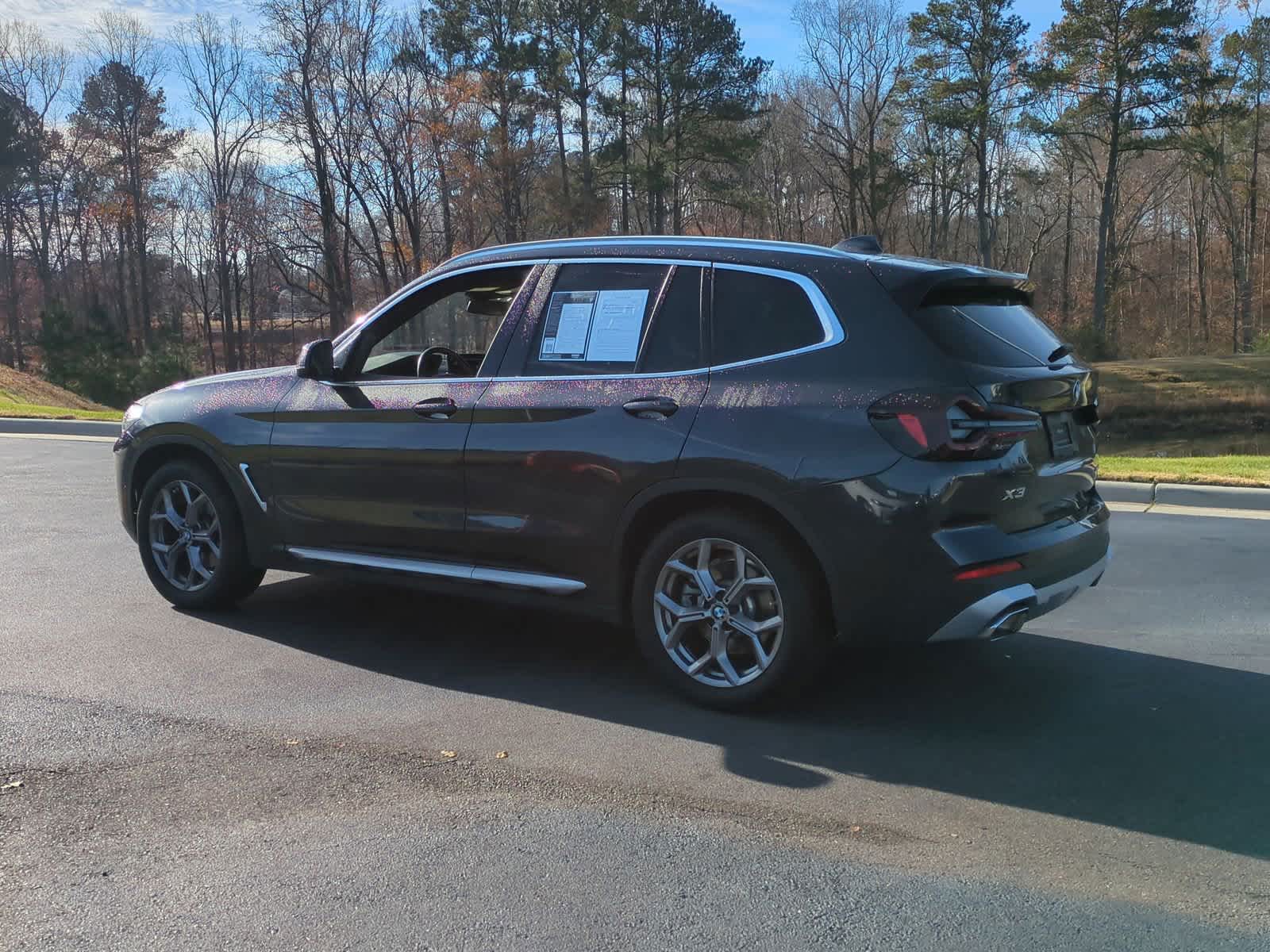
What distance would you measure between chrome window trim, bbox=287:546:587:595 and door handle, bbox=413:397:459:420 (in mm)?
674

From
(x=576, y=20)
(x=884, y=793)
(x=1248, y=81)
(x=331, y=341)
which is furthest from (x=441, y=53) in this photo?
(x=884, y=793)

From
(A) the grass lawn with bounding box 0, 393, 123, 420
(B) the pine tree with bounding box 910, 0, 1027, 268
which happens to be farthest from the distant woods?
(A) the grass lawn with bounding box 0, 393, 123, 420

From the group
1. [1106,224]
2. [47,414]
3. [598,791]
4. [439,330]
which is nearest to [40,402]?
[47,414]

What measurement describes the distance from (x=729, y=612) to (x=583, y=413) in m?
1.02

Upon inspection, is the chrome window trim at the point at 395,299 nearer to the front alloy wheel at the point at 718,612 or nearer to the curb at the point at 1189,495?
the front alloy wheel at the point at 718,612

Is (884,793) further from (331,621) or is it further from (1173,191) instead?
(1173,191)

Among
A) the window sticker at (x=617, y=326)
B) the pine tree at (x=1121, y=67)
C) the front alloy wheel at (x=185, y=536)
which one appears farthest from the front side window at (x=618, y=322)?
the pine tree at (x=1121, y=67)

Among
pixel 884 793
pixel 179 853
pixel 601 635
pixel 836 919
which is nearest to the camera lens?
pixel 836 919

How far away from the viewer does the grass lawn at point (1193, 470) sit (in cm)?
1036

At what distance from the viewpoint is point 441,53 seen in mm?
42219

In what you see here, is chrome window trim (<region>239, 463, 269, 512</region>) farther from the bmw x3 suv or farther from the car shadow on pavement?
the car shadow on pavement

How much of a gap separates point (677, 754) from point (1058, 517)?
177cm

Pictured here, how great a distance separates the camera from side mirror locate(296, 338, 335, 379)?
5.15 meters

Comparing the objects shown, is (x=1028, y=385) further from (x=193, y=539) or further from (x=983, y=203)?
(x=983, y=203)
